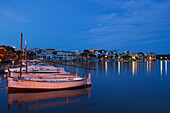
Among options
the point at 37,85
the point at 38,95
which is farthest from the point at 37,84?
the point at 38,95

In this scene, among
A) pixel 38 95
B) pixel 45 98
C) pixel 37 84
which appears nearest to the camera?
pixel 45 98

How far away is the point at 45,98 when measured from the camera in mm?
15828

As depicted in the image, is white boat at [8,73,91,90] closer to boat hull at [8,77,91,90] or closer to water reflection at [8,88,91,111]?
boat hull at [8,77,91,90]

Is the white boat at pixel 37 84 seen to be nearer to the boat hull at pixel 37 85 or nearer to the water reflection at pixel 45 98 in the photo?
the boat hull at pixel 37 85

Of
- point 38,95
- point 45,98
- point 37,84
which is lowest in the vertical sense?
point 45,98

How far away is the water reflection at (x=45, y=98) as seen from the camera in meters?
14.2

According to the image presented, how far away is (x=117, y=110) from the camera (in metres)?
13.1

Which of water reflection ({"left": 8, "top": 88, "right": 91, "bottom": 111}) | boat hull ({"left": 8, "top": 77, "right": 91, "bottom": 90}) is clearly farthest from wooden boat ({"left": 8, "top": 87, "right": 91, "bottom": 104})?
boat hull ({"left": 8, "top": 77, "right": 91, "bottom": 90})

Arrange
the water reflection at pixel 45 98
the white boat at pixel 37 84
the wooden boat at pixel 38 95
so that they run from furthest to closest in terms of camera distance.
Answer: the white boat at pixel 37 84, the wooden boat at pixel 38 95, the water reflection at pixel 45 98

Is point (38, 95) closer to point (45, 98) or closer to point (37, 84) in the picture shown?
point (45, 98)

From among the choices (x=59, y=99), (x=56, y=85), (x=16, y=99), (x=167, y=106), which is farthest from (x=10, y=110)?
(x=167, y=106)

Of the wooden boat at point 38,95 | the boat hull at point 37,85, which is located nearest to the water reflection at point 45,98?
the wooden boat at point 38,95

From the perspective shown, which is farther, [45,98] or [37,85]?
[37,85]

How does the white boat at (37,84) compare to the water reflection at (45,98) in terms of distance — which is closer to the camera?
the water reflection at (45,98)
